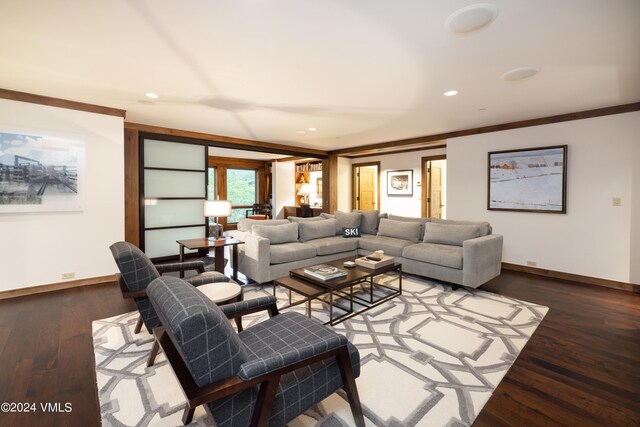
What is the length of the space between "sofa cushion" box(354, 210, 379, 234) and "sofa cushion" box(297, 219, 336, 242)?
0.63 metres

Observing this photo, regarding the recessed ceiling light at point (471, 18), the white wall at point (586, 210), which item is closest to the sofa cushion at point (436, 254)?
the white wall at point (586, 210)

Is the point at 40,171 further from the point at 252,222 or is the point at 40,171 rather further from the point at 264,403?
the point at 264,403

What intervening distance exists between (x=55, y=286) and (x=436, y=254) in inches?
198

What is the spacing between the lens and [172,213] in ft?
17.0

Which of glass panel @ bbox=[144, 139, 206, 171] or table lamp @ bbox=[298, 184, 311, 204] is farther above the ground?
glass panel @ bbox=[144, 139, 206, 171]

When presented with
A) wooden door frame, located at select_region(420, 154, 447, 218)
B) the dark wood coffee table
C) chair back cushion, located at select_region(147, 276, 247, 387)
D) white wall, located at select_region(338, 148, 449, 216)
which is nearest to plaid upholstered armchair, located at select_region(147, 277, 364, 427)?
chair back cushion, located at select_region(147, 276, 247, 387)

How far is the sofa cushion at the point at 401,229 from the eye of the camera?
186 inches

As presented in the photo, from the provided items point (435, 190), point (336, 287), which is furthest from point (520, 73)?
point (435, 190)

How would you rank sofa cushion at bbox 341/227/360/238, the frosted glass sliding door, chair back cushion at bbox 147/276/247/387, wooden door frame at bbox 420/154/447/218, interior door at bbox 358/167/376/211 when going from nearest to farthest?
chair back cushion at bbox 147/276/247/387 → the frosted glass sliding door → sofa cushion at bbox 341/227/360/238 → wooden door frame at bbox 420/154/447/218 → interior door at bbox 358/167/376/211

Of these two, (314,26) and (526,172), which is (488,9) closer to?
(314,26)

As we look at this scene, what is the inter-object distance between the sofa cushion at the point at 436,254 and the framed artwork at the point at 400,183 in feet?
10.2

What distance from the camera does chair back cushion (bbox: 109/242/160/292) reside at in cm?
218

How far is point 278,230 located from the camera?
444 centimetres

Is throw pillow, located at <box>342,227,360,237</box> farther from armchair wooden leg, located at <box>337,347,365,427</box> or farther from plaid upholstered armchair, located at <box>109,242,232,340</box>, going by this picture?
armchair wooden leg, located at <box>337,347,365,427</box>
